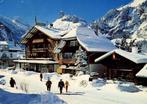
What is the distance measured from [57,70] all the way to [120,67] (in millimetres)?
21041

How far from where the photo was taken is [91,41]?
6038 cm

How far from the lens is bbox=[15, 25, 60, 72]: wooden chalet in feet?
220

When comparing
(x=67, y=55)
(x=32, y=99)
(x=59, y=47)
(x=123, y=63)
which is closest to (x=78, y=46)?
(x=67, y=55)

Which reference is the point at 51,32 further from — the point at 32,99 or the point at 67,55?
the point at 32,99

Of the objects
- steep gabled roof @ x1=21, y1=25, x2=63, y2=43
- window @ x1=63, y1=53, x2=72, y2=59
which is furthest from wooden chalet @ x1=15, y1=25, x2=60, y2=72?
window @ x1=63, y1=53, x2=72, y2=59

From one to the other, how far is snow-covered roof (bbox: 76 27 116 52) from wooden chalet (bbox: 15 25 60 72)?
6.45 meters

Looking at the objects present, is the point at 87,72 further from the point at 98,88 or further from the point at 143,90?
the point at 143,90

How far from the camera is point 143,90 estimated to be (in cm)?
3509

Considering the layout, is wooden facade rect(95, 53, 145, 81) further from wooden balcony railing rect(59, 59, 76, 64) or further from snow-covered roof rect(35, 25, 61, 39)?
snow-covered roof rect(35, 25, 61, 39)

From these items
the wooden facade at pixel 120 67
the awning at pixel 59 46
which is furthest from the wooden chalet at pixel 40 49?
the wooden facade at pixel 120 67

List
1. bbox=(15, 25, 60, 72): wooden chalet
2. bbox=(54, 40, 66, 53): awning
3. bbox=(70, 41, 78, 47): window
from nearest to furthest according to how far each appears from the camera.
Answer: bbox=(70, 41, 78, 47): window < bbox=(54, 40, 66, 53): awning < bbox=(15, 25, 60, 72): wooden chalet

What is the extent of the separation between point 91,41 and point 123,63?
1587cm

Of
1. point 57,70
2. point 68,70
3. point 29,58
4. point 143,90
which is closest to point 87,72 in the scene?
point 68,70

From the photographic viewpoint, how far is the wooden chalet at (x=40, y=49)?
220 ft
